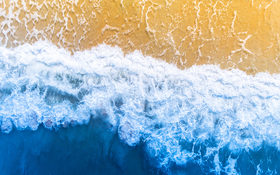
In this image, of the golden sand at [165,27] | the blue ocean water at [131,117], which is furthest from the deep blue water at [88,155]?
the golden sand at [165,27]

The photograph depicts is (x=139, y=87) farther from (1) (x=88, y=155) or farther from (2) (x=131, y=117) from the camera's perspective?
(1) (x=88, y=155)

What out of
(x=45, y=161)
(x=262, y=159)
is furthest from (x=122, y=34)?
(x=262, y=159)

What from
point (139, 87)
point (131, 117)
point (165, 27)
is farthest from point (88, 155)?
point (165, 27)

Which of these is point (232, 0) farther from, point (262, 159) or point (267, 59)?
point (262, 159)

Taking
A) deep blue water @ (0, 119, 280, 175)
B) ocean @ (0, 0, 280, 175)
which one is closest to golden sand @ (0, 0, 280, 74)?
ocean @ (0, 0, 280, 175)

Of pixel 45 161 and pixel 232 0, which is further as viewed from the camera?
→ pixel 232 0

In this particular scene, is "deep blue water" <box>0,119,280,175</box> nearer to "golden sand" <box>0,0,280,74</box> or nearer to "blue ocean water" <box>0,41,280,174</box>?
"blue ocean water" <box>0,41,280,174</box>
